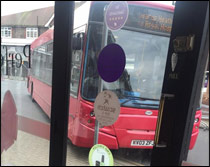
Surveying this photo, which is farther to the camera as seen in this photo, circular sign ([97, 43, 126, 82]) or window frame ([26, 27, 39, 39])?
window frame ([26, 27, 39, 39])

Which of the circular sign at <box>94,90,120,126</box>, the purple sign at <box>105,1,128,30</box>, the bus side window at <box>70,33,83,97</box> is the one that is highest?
the purple sign at <box>105,1,128,30</box>

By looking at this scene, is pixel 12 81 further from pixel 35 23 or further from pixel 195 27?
pixel 195 27

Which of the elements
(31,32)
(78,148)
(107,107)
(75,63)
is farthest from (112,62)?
(78,148)

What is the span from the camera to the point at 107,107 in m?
1.20

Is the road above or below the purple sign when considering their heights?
below

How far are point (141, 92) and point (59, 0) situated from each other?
1380 mm

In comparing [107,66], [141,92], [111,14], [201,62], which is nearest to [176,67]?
[201,62]

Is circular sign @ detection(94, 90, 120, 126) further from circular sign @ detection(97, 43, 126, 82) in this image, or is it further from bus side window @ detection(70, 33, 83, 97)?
bus side window @ detection(70, 33, 83, 97)

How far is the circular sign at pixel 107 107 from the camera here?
119 cm

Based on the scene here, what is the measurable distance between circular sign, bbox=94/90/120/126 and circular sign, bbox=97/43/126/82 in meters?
0.11

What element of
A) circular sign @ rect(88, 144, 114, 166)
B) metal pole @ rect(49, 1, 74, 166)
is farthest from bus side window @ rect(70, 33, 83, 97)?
circular sign @ rect(88, 144, 114, 166)

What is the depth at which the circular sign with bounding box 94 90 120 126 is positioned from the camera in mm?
1187

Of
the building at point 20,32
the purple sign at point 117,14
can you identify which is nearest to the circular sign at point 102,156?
the purple sign at point 117,14

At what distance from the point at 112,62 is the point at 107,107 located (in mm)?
296
